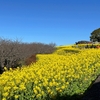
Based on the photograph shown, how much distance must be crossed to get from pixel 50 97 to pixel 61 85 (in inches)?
46.1

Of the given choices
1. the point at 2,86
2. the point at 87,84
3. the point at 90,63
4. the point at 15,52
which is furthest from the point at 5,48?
the point at 2,86

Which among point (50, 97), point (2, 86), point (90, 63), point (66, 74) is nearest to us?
point (2, 86)

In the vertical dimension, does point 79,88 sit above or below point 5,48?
below

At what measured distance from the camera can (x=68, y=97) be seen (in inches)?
312

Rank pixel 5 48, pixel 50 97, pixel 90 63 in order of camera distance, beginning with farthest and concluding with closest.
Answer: pixel 5 48 → pixel 90 63 → pixel 50 97

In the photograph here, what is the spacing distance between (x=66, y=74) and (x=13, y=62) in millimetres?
10335

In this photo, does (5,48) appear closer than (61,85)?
No

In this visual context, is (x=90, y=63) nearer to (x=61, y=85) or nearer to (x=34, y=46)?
(x=61, y=85)

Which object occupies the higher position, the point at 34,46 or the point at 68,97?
the point at 34,46

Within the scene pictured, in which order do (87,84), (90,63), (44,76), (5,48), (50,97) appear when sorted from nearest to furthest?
(50,97)
(44,76)
(87,84)
(90,63)
(5,48)

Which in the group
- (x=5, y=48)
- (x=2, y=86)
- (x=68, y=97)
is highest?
(x=5, y=48)

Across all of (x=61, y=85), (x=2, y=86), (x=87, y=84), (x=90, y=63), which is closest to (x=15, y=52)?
(x=90, y=63)

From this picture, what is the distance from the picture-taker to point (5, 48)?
18203 millimetres

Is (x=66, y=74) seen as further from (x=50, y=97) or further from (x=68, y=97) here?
(x=50, y=97)
